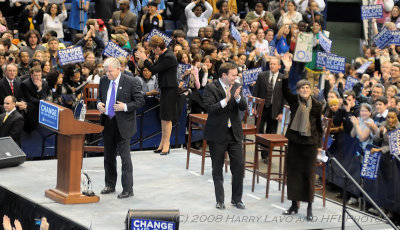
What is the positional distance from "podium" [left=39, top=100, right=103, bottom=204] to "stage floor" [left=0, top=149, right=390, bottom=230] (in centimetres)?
14

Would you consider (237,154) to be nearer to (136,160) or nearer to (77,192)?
(77,192)

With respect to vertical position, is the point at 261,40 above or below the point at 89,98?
above

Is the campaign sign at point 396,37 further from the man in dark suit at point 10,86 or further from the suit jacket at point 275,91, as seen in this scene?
the man in dark suit at point 10,86

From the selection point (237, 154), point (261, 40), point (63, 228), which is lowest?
point (63, 228)

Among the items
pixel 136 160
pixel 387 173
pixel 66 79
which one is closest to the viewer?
pixel 387 173

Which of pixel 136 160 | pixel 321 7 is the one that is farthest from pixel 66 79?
pixel 321 7

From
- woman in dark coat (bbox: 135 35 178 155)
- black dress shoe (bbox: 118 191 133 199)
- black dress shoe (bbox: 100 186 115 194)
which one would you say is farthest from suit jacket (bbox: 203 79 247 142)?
woman in dark coat (bbox: 135 35 178 155)

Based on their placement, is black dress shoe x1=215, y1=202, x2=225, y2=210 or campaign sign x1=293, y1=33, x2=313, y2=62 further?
campaign sign x1=293, y1=33, x2=313, y2=62

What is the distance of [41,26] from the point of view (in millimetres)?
19844

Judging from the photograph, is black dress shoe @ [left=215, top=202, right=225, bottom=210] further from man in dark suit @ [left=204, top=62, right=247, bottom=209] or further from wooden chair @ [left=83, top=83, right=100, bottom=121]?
wooden chair @ [left=83, top=83, right=100, bottom=121]

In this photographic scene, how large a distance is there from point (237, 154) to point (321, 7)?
36.9 ft

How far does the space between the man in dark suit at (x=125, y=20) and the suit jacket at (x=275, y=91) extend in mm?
5185

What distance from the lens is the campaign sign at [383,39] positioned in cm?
1839

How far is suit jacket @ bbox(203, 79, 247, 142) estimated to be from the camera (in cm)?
1127
